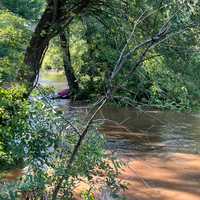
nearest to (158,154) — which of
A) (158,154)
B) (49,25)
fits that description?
(158,154)

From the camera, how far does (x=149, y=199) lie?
10875mm

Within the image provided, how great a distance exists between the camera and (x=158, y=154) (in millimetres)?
15336

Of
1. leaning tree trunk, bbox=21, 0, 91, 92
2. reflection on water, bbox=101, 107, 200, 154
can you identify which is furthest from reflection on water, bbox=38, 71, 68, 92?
leaning tree trunk, bbox=21, 0, 91, 92

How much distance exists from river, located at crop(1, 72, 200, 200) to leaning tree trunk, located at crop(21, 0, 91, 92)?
134 cm

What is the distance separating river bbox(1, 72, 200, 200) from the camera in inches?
456

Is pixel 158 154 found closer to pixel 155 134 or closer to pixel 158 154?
pixel 158 154

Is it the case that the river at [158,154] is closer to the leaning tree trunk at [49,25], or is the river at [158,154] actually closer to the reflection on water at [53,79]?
the leaning tree trunk at [49,25]

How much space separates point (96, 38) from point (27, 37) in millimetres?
3727

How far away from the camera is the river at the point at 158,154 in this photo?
11578mm

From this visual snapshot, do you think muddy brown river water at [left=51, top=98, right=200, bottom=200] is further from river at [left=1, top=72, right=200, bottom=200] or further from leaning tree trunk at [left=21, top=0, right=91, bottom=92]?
leaning tree trunk at [left=21, top=0, right=91, bottom=92]

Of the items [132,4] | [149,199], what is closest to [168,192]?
[149,199]

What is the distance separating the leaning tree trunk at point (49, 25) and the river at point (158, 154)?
4.40ft

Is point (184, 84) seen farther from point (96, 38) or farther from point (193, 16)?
point (193, 16)

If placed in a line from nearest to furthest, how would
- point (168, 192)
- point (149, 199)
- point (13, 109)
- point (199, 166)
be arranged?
point (13, 109) < point (149, 199) < point (168, 192) < point (199, 166)
